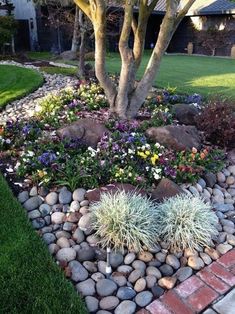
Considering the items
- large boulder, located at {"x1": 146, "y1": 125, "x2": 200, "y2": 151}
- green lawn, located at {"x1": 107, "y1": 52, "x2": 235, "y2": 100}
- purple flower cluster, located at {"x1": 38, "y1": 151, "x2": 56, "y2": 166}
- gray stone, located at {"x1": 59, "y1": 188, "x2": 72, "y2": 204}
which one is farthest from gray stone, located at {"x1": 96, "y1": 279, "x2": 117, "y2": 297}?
green lawn, located at {"x1": 107, "y1": 52, "x2": 235, "y2": 100}

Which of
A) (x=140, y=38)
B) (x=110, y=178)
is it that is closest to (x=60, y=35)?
(x=140, y=38)

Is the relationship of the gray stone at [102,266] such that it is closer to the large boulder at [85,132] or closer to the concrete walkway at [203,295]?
the concrete walkway at [203,295]

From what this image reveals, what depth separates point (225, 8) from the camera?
18.8 m

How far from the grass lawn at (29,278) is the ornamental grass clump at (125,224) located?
0.50 m

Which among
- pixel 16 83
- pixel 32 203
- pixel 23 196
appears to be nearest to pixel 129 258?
pixel 32 203

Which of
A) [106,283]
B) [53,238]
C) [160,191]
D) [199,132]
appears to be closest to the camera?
[106,283]

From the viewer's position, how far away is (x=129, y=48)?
18.1 ft

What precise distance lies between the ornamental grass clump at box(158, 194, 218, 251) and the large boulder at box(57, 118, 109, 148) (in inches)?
65.4

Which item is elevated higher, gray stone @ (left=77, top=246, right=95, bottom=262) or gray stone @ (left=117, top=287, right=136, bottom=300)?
gray stone @ (left=77, top=246, right=95, bottom=262)

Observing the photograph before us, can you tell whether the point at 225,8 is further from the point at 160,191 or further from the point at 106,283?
the point at 106,283

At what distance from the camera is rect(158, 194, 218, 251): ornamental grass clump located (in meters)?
2.82

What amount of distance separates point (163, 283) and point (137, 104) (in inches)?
143

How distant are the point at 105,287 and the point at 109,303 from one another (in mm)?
140

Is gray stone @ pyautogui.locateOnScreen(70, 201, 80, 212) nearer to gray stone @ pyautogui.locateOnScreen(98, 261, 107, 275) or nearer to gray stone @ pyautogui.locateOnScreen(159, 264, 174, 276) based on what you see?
gray stone @ pyautogui.locateOnScreen(98, 261, 107, 275)
